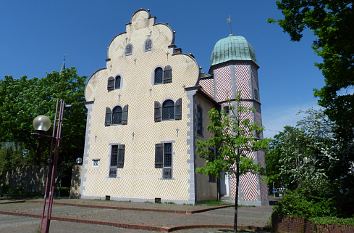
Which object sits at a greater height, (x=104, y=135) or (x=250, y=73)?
(x=250, y=73)

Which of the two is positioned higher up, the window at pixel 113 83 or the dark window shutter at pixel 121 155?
the window at pixel 113 83

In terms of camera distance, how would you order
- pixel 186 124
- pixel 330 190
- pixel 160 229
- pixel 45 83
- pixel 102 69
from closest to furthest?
pixel 160 229 < pixel 330 190 < pixel 186 124 < pixel 102 69 < pixel 45 83

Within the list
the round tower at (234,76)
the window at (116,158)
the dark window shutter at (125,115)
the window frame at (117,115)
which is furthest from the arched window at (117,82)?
the round tower at (234,76)

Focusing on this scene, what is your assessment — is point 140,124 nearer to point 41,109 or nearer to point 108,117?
point 108,117

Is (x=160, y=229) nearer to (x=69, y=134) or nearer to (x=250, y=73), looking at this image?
(x=250, y=73)

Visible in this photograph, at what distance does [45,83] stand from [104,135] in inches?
349

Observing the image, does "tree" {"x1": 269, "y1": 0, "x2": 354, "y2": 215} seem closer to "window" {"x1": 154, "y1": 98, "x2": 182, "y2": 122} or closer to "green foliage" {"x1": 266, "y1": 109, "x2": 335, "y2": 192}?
"green foliage" {"x1": 266, "y1": 109, "x2": 335, "y2": 192}

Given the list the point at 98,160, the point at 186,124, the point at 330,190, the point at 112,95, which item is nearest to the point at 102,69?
the point at 112,95

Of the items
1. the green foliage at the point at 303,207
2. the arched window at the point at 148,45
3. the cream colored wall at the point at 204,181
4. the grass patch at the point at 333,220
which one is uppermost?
the arched window at the point at 148,45

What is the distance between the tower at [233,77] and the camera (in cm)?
2542

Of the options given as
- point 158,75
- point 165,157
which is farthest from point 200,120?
point 158,75

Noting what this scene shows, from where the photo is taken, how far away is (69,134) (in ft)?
94.9

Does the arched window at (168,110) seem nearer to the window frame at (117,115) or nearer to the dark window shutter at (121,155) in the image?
the window frame at (117,115)

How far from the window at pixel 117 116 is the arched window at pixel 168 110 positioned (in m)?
3.22
